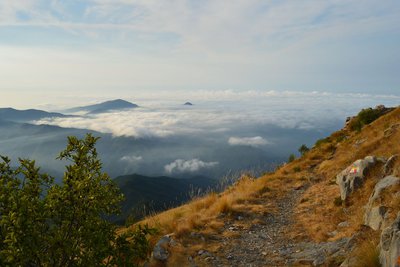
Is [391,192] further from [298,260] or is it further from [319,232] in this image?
[298,260]

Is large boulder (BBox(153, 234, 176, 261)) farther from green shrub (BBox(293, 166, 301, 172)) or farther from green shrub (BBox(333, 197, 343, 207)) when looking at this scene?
green shrub (BBox(293, 166, 301, 172))

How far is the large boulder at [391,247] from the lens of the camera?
7.00 metres

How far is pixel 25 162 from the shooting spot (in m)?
7.21

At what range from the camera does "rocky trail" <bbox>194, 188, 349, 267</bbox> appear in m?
10.2

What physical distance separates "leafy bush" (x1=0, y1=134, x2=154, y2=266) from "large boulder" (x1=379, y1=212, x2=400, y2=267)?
5.52m

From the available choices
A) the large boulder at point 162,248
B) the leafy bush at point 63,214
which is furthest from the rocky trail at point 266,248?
the leafy bush at point 63,214

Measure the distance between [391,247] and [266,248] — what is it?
4.96 meters

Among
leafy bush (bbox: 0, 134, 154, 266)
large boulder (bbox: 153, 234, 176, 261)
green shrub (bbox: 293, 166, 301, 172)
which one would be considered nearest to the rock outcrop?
large boulder (bbox: 153, 234, 176, 261)

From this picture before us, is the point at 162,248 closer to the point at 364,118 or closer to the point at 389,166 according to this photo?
the point at 389,166

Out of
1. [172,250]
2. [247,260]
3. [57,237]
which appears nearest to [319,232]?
[247,260]

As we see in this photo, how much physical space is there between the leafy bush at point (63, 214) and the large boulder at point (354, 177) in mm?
10617

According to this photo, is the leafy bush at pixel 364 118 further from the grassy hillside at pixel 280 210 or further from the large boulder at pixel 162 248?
the large boulder at pixel 162 248

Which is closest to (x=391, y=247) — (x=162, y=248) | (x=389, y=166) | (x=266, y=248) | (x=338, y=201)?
(x=266, y=248)

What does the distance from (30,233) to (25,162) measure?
173cm
